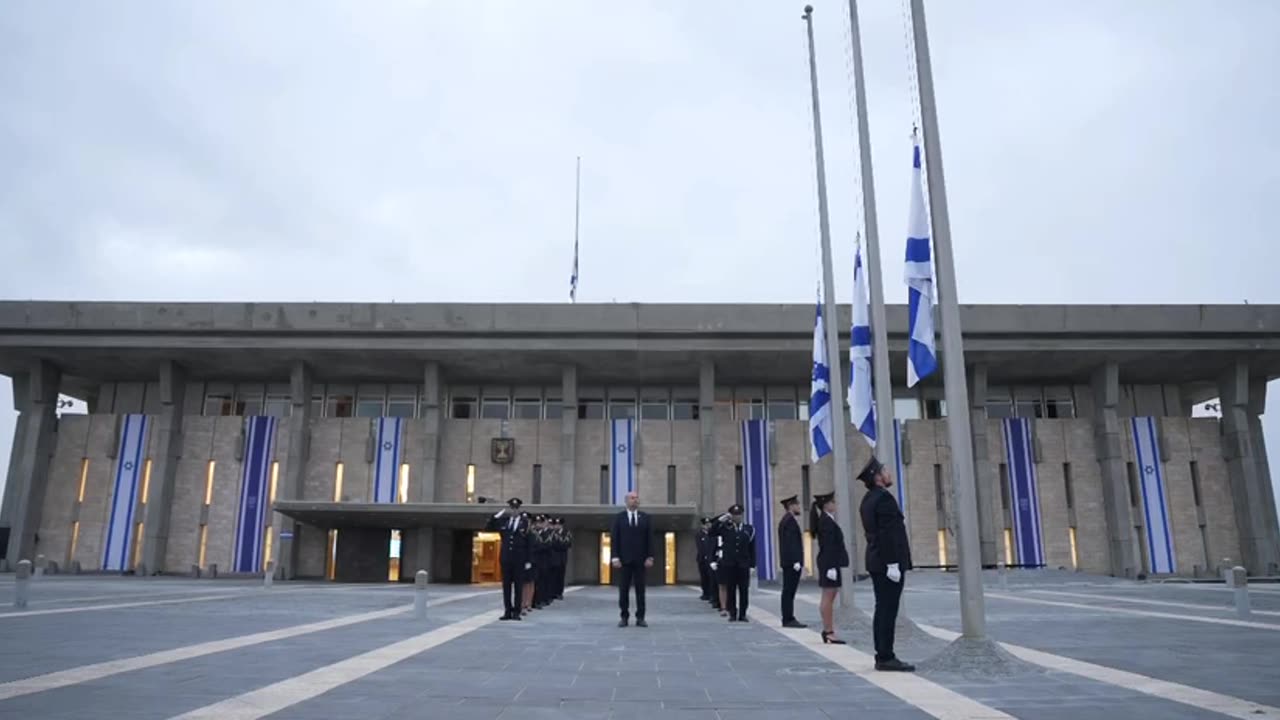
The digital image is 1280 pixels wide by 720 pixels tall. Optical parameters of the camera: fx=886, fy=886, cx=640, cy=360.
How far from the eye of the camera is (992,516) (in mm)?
44438

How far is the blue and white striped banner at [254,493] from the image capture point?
4503 centimetres

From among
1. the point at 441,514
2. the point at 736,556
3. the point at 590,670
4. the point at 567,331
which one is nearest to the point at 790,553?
the point at 736,556

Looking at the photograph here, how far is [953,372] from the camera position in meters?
9.30

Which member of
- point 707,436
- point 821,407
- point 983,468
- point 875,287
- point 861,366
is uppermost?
point 707,436

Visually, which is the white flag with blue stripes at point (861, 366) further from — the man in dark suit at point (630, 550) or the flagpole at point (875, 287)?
the man in dark suit at point (630, 550)

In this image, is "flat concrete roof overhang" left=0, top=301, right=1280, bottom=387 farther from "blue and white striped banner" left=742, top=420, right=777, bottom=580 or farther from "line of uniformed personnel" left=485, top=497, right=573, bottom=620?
"line of uniformed personnel" left=485, top=497, right=573, bottom=620

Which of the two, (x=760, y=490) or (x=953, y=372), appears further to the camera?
(x=760, y=490)

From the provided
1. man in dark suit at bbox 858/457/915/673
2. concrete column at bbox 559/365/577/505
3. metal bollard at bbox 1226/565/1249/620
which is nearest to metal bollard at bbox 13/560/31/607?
man in dark suit at bbox 858/457/915/673

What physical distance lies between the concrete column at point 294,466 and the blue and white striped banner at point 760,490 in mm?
22793

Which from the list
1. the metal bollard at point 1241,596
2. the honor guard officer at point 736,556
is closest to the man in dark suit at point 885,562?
the honor guard officer at point 736,556

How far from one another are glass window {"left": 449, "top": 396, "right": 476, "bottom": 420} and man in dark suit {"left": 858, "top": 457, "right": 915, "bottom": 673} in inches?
1648

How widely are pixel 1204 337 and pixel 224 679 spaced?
4679cm

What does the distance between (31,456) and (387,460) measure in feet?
56.7

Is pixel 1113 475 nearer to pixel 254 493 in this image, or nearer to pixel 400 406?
pixel 400 406
